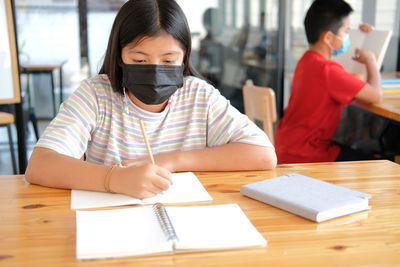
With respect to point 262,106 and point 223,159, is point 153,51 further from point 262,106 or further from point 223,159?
point 262,106

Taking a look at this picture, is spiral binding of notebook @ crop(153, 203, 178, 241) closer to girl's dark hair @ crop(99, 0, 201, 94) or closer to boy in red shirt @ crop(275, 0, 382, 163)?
girl's dark hair @ crop(99, 0, 201, 94)

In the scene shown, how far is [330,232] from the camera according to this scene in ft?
2.94

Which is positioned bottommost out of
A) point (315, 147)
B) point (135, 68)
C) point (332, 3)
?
point (315, 147)

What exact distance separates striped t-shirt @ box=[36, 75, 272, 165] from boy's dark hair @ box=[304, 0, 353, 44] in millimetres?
1191

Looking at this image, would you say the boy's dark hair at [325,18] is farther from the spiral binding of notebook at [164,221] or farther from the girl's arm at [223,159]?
the spiral binding of notebook at [164,221]

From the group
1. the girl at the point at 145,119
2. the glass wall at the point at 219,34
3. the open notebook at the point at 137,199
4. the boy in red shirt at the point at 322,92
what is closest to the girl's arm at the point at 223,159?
the girl at the point at 145,119

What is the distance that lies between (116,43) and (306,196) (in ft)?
2.38

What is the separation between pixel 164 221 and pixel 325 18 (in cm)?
193

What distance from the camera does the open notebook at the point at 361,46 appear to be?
2.76 meters

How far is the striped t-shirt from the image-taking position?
1406 mm

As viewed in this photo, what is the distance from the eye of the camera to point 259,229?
0.90 m

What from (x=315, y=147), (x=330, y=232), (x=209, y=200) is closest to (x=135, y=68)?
(x=209, y=200)

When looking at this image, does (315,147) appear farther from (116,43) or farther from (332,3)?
(116,43)

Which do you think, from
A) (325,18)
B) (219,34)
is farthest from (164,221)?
(219,34)
